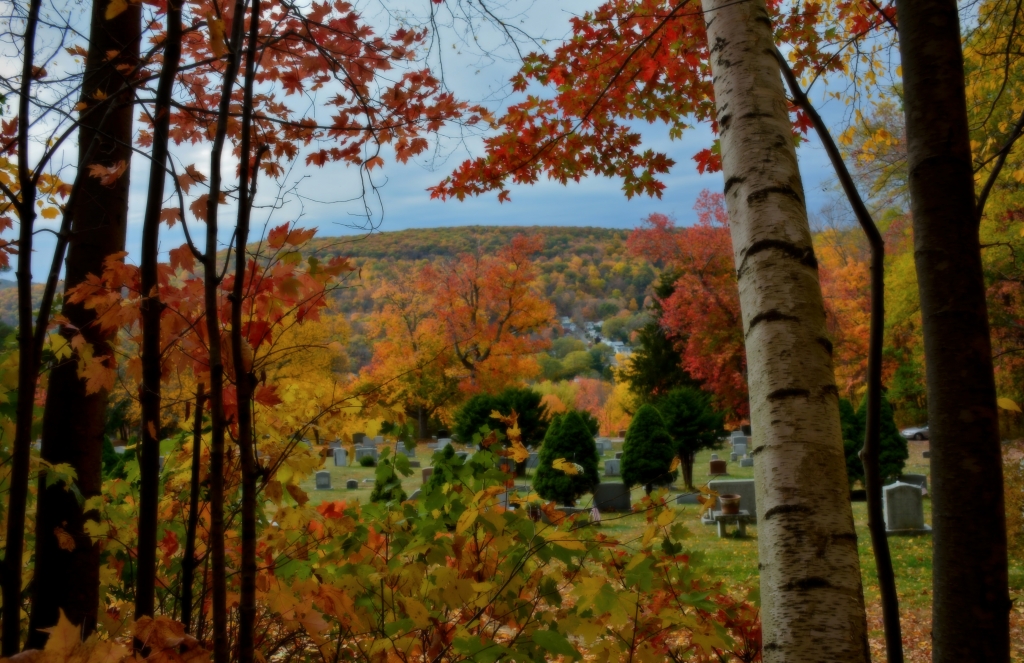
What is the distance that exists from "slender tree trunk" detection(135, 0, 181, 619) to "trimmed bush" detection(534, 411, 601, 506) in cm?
1088

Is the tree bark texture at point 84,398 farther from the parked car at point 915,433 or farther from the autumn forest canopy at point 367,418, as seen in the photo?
the parked car at point 915,433

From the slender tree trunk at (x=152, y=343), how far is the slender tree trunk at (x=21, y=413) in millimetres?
230

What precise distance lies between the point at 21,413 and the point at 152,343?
Result: 0.30 metres

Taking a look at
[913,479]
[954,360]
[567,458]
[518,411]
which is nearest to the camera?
[954,360]

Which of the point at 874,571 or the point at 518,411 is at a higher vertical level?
the point at 518,411

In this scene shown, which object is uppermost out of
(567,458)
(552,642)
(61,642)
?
(61,642)

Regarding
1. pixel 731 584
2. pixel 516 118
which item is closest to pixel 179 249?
pixel 516 118

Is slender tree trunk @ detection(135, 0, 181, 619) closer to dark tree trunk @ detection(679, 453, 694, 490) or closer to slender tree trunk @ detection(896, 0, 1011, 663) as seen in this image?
slender tree trunk @ detection(896, 0, 1011, 663)

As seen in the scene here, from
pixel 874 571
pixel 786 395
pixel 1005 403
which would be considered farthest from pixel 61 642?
pixel 874 571

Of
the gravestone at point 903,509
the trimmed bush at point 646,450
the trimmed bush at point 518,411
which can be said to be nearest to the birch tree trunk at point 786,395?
the gravestone at point 903,509

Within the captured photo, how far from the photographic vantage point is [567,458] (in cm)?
1299

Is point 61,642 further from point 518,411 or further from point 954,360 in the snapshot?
point 518,411

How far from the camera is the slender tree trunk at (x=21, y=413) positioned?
1.49m

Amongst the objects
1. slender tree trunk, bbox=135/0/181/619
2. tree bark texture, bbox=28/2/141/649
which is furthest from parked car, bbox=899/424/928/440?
slender tree trunk, bbox=135/0/181/619
